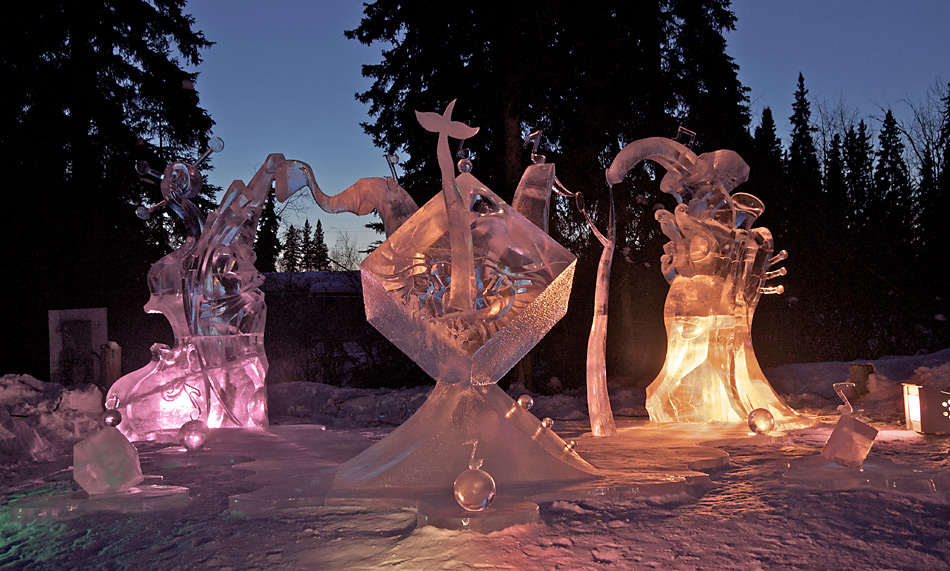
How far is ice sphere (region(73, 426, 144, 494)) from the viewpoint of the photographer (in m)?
3.82

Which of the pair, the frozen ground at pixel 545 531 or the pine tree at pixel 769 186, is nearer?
the frozen ground at pixel 545 531

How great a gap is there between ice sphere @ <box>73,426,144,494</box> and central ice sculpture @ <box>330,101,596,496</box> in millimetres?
1238

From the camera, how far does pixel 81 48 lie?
9805mm

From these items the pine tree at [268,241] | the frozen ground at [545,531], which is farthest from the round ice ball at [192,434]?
the pine tree at [268,241]

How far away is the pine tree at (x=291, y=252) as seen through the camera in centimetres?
1070

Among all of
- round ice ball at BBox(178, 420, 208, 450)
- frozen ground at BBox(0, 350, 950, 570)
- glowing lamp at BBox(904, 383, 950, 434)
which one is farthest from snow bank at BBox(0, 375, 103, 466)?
glowing lamp at BBox(904, 383, 950, 434)

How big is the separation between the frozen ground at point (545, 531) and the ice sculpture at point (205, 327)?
1396 millimetres

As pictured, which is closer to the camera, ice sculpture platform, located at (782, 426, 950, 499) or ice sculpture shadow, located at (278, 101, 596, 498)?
ice sculpture platform, located at (782, 426, 950, 499)

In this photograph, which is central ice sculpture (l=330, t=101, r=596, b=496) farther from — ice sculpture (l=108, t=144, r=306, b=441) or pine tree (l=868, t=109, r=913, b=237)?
pine tree (l=868, t=109, r=913, b=237)

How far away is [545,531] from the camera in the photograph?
2990 millimetres

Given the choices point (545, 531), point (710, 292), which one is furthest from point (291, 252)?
point (545, 531)

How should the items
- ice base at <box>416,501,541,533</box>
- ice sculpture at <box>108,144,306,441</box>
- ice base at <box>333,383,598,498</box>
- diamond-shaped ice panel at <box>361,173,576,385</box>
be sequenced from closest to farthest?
1. ice base at <box>416,501,541,533</box>
2. ice base at <box>333,383,598,498</box>
3. diamond-shaped ice panel at <box>361,173,576,385</box>
4. ice sculpture at <box>108,144,306,441</box>

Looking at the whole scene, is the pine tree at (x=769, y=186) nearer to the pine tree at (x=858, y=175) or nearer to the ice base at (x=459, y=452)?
the pine tree at (x=858, y=175)

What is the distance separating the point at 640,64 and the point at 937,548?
7.12 meters
